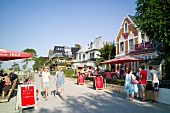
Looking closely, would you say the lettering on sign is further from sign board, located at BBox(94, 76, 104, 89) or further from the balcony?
the balcony

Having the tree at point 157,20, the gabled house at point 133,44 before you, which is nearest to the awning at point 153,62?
the gabled house at point 133,44

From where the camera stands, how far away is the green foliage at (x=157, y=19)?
13.7 metres

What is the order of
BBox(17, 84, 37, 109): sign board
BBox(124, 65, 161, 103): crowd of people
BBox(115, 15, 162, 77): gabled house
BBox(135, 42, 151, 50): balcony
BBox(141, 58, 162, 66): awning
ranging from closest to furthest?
1. BBox(17, 84, 37, 109): sign board
2. BBox(124, 65, 161, 103): crowd of people
3. BBox(141, 58, 162, 66): awning
4. BBox(115, 15, 162, 77): gabled house
5. BBox(135, 42, 151, 50): balcony

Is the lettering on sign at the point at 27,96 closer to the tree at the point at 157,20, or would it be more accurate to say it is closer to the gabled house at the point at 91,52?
the tree at the point at 157,20

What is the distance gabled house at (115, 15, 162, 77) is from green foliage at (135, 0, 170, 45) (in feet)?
33.1

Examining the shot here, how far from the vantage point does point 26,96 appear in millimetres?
8164

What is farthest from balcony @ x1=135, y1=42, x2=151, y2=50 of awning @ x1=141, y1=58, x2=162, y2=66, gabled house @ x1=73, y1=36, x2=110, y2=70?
gabled house @ x1=73, y1=36, x2=110, y2=70

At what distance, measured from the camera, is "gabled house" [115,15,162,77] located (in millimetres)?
25128

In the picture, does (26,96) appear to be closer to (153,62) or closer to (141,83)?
(141,83)

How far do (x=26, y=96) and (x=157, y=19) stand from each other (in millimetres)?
10916

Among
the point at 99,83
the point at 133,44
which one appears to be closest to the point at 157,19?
the point at 99,83

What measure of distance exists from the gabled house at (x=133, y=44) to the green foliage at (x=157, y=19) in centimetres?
1009

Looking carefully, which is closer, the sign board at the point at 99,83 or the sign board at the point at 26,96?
the sign board at the point at 26,96

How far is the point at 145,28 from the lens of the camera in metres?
14.7
